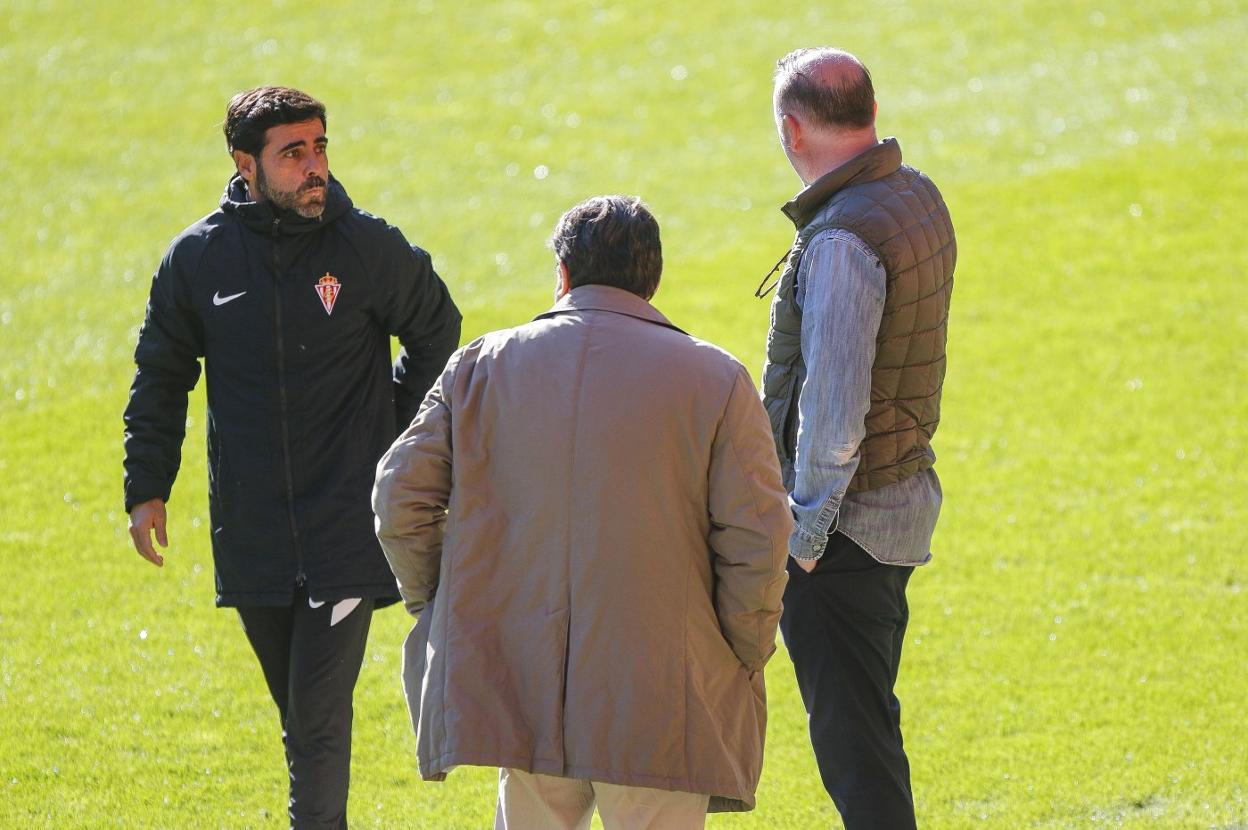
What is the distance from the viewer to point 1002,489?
8.14 m

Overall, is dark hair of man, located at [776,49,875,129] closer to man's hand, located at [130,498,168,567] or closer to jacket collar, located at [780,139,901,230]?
jacket collar, located at [780,139,901,230]

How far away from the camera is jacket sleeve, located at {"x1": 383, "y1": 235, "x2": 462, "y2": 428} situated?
436 centimetres

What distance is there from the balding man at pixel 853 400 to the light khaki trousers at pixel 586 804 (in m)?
0.66

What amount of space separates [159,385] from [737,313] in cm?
665

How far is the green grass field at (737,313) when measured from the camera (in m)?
5.41

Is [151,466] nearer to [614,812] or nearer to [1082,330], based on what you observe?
[614,812]

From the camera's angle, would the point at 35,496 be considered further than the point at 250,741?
Yes

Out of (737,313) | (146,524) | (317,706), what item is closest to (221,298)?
(146,524)

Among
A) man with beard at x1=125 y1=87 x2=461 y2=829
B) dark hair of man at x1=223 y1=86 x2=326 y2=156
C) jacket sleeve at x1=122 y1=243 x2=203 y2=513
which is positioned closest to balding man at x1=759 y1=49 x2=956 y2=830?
man with beard at x1=125 y1=87 x2=461 y2=829

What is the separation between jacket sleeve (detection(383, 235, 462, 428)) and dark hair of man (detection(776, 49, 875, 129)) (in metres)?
1.20

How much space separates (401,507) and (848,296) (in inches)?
47.7

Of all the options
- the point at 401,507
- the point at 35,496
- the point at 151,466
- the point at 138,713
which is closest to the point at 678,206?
the point at 35,496

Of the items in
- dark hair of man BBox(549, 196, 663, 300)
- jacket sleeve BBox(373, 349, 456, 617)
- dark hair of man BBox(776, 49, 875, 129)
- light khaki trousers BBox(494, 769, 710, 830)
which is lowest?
light khaki trousers BBox(494, 769, 710, 830)

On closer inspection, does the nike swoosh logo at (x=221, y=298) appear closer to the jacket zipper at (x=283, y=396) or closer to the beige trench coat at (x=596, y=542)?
the jacket zipper at (x=283, y=396)
